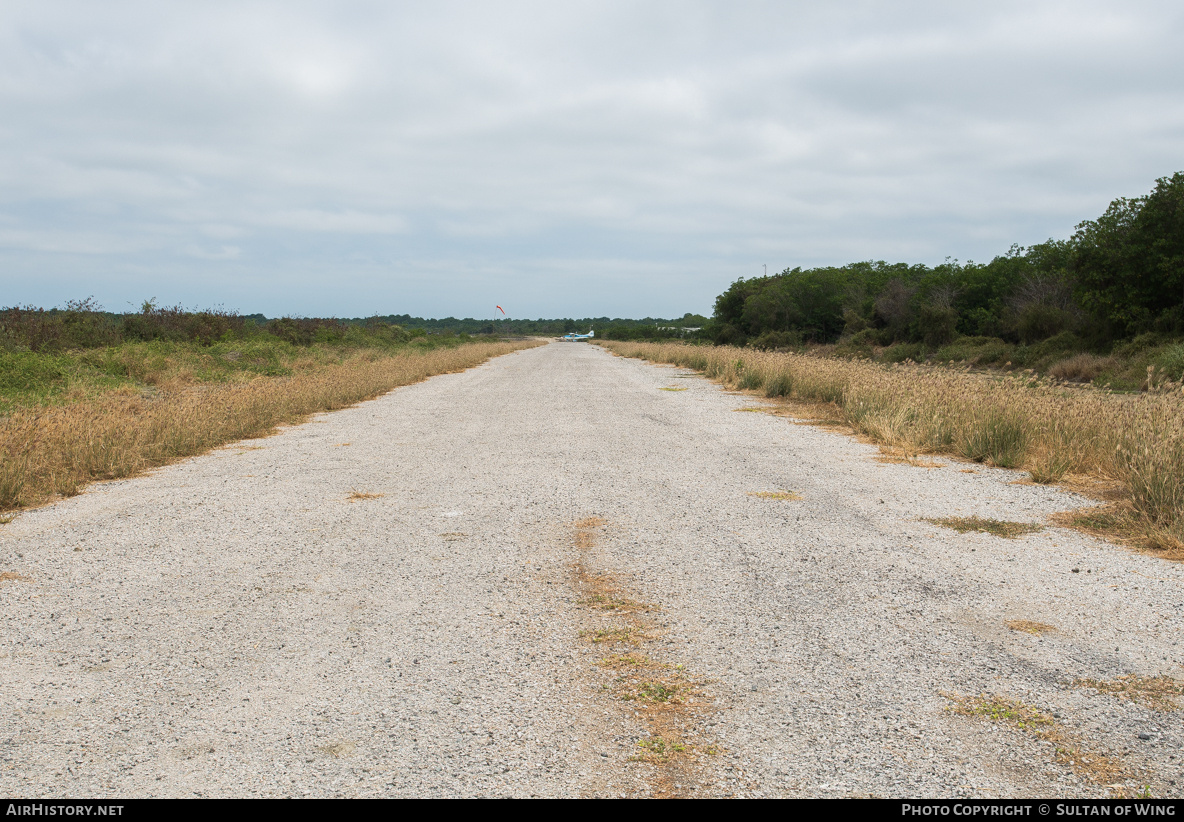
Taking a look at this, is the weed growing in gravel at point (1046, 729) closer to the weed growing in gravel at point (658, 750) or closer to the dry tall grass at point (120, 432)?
the weed growing in gravel at point (658, 750)

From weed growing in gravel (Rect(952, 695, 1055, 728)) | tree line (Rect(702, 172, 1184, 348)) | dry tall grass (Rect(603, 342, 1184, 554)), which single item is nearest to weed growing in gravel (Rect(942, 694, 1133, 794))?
weed growing in gravel (Rect(952, 695, 1055, 728))

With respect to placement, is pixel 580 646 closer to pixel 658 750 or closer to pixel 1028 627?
pixel 658 750

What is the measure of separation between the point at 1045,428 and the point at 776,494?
418 cm

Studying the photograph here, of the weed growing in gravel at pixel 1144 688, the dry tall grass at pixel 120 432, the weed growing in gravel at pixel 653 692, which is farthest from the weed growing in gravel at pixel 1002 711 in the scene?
the dry tall grass at pixel 120 432

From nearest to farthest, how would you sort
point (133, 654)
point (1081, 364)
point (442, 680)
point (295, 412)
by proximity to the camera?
point (442, 680)
point (133, 654)
point (295, 412)
point (1081, 364)

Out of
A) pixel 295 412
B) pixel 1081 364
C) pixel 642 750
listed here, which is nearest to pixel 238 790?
pixel 642 750

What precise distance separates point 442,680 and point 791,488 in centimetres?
502

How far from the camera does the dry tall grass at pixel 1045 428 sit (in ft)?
19.6

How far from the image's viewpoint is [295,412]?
14.5 meters

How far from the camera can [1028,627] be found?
3.93 meters

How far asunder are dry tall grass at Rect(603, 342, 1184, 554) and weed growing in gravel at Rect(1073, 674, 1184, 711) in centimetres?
250

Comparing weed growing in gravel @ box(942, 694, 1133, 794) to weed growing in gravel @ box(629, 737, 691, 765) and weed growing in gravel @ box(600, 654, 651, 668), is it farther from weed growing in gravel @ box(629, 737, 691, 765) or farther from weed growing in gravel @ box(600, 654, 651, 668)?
weed growing in gravel @ box(600, 654, 651, 668)

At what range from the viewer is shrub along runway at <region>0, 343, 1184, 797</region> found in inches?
104
